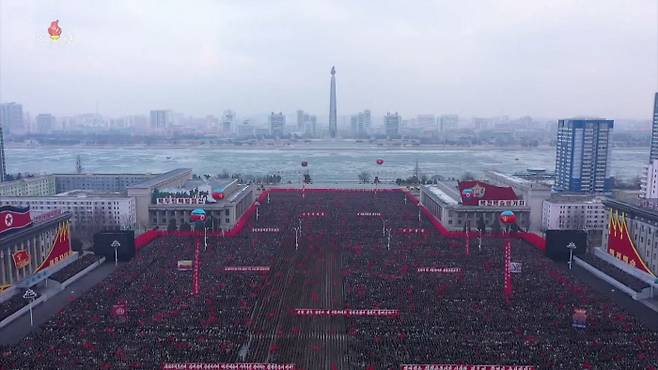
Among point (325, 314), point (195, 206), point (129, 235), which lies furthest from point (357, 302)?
point (195, 206)

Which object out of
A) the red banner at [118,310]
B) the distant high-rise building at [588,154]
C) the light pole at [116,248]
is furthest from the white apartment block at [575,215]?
the red banner at [118,310]

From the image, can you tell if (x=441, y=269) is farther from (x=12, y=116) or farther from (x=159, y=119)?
(x=159, y=119)

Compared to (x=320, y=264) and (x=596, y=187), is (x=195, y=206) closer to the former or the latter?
(x=320, y=264)

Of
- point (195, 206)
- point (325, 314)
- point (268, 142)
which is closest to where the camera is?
point (325, 314)

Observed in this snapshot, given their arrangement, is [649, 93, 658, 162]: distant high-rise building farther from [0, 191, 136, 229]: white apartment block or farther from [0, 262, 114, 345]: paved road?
[0, 262, 114, 345]: paved road

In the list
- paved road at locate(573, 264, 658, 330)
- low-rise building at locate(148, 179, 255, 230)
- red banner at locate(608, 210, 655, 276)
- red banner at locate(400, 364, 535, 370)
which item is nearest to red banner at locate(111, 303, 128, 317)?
red banner at locate(400, 364, 535, 370)

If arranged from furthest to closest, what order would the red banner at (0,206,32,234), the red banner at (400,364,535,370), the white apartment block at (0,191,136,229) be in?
the white apartment block at (0,191,136,229) → the red banner at (0,206,32,234) → the red banner at (400,364,535,370)
